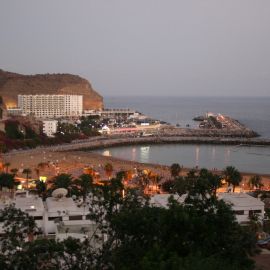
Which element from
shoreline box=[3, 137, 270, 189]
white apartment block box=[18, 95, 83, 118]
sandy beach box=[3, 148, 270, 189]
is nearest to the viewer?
sandy beach box=[3, 148, 270, 189]

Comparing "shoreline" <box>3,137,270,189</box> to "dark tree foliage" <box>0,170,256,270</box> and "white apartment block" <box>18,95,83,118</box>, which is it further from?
"white apartment block" <box>18,95,83,118</box>

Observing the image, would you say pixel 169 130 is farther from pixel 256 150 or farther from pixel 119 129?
pixel 256 150

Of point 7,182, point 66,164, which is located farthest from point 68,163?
point 7,182

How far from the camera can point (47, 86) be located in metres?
95.8

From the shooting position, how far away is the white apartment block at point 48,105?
7619 centimetres

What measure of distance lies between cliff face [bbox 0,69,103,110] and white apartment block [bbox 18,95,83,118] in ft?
32.7

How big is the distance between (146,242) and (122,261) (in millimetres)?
486

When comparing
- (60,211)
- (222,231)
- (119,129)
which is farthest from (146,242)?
(119,129)

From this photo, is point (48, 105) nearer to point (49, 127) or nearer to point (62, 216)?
point (49, 127)

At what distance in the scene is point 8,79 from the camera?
92.8 meters

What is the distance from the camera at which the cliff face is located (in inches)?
3536

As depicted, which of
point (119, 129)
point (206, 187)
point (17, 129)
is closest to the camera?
point (206, 187)

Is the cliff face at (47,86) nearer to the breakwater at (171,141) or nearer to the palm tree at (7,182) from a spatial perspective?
the breakwater at (171,141)

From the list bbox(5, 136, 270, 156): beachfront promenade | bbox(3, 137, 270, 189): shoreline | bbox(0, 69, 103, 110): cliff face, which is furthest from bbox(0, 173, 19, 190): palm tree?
bbox(0, 69, 103, 110): cliff face
